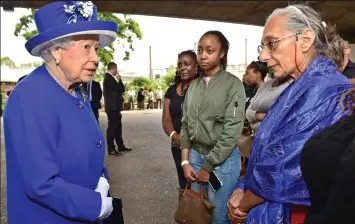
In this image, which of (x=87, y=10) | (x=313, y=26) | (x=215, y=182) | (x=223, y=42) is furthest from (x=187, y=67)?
(x=313, y=26)

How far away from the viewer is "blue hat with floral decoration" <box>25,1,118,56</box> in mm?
1556

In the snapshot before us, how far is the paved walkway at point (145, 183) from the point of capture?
14.0 feet

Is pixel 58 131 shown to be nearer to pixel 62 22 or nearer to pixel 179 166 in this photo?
pixel 62 22

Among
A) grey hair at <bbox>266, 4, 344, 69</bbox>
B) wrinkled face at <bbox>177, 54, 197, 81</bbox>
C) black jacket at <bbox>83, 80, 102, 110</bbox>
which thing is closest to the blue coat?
grey hair at <bbox>266, 4, 344, 69</bbox>

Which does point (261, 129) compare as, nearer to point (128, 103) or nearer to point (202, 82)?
point (202, 82)

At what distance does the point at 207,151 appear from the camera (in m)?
2.63

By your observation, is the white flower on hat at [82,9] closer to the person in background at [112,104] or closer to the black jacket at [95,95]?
the black jacket at [95,95]

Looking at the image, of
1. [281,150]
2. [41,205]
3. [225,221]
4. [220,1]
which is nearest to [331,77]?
[281,150]

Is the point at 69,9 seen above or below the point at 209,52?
above

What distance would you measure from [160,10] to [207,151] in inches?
307

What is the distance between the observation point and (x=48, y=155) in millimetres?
1430

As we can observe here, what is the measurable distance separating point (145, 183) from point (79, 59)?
421cm

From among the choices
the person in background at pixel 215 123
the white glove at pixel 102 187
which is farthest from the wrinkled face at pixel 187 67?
the white glove at pixel 102 187

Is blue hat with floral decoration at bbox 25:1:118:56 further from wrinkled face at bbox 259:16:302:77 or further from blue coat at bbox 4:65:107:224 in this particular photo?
wrinkled face at bbox 259:16:302:77
